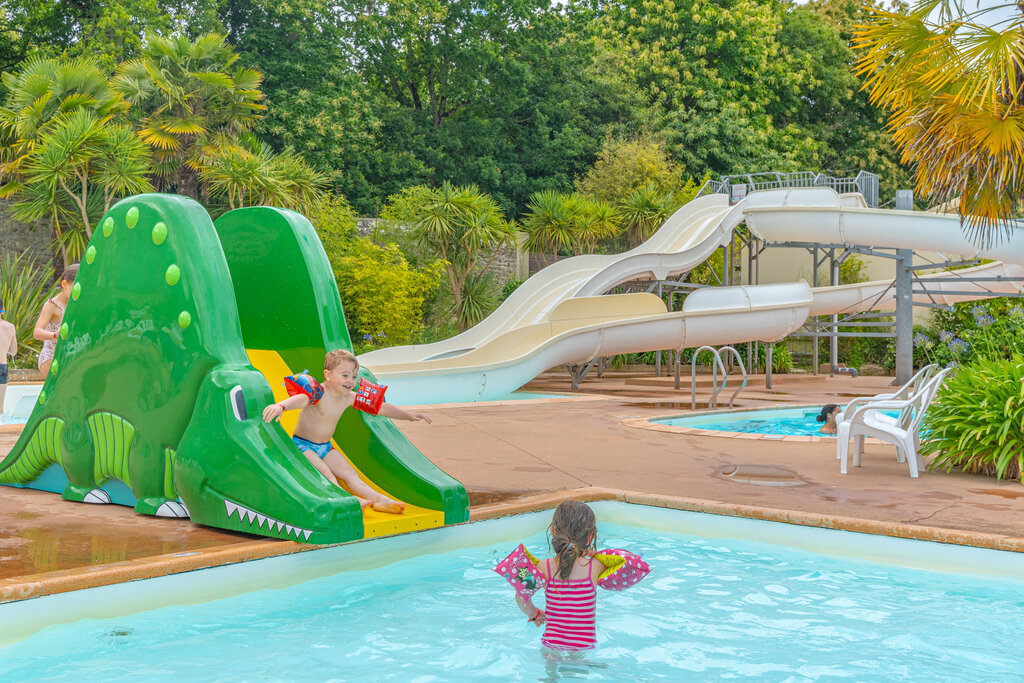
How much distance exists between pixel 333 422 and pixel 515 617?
62.9 inches

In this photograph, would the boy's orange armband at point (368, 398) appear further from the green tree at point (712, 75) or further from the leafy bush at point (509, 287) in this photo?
the green tree at point (712, 75)

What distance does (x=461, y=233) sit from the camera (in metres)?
21.0

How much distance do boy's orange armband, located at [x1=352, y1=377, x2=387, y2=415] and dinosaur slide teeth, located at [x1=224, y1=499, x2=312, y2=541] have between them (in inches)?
33.8

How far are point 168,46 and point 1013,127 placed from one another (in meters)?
17.5

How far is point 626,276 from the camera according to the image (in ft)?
64.4

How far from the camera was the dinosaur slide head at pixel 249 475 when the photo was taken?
4.75 m

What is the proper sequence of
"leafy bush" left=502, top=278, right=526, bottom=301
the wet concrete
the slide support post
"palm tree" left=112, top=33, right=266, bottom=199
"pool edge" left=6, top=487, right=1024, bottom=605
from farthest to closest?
1. "leafy bush" left=502, top=278, right=526, bottom=301
2. the slide support post
3. "palm tree" left=112, top=33, right=266, bottom=199
4. the wet concrete
5. "pool edge" left=6, top=487, right=1024, bottom=605

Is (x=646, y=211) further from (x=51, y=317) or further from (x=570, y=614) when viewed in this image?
(x=570, y=614)

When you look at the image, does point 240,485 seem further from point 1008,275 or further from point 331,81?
point 331,81

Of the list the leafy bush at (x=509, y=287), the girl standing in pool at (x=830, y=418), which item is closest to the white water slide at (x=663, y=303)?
the leafy bush at (x=509, y=287)

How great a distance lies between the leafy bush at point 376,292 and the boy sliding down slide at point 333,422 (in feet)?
44.8

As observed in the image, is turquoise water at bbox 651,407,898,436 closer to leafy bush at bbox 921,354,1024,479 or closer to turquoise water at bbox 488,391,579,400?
turquoise water at bbox 488,391,579,400

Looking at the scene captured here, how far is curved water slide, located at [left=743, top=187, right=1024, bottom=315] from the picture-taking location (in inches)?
704

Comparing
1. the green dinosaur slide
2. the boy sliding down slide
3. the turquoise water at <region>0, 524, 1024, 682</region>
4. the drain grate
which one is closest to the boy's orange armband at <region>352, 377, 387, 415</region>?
the boy sliding down slide
